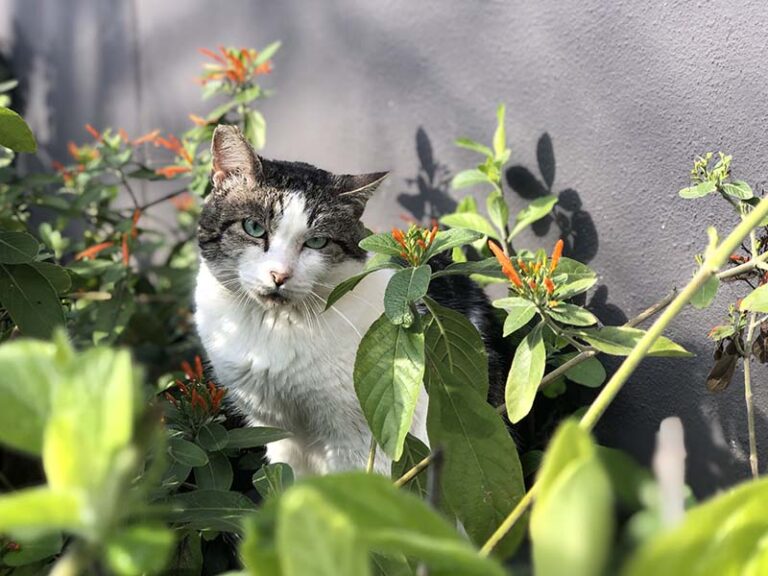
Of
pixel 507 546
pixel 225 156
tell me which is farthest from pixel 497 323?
pixel 507 546

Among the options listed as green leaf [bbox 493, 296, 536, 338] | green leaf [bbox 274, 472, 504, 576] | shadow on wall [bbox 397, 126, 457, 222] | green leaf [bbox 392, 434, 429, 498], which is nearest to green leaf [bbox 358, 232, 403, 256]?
green leaf [bbox 493, 296, 536, 338]

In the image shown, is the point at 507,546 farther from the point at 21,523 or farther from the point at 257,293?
the point at 257,293

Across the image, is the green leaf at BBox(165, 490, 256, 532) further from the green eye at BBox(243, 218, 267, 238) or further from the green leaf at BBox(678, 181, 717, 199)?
the green leaf at BBox(678, 181, 717, 199)

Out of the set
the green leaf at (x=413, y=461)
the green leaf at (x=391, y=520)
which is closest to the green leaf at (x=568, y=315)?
the green leaf at (x=413, y=461)

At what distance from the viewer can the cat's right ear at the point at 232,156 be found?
1.54m

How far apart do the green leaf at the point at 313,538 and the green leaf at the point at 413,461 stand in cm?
76

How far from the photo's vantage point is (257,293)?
1.52 metres

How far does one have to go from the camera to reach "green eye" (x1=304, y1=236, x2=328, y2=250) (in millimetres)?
1542

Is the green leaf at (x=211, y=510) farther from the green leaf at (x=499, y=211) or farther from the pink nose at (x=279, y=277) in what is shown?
the green leaf at (x=499, y=211)

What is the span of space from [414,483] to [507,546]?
448 mm

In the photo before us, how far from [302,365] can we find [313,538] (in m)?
1.18

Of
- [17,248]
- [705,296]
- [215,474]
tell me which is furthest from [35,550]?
[705,296]

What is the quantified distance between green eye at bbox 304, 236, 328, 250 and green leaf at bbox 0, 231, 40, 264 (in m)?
0.50

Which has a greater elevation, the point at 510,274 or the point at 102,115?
the point at 102,115
